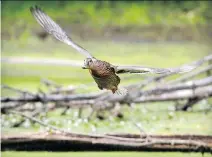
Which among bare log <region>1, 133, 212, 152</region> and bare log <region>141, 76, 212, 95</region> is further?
bare log <region>141, 76, 212, 95</region>

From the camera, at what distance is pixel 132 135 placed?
7.83 feet

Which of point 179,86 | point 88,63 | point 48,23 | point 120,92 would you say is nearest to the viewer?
point 88,63

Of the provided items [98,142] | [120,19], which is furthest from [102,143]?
[120,19]

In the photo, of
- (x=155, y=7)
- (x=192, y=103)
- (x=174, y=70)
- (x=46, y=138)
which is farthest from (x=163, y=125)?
(x=155, y=7)

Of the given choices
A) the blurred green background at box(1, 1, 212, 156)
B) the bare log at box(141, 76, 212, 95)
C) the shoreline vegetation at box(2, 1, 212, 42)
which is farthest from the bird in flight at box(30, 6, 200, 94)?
the shoreline vegetation at box(2, 1, 212, 42)

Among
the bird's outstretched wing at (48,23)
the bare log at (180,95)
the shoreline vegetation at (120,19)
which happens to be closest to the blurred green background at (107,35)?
the shoreline vegetation at (120,19)

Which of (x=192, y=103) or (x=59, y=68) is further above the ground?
(x=59, y=68)

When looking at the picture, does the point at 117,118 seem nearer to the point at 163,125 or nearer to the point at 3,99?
the point at 163,125

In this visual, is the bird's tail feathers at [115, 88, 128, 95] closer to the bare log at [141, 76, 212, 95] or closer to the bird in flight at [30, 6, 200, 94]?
the bird in flight at [30, 6, 200, 94]

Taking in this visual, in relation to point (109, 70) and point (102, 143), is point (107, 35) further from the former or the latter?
point (109, 70)

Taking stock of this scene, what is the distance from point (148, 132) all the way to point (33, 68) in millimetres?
1691

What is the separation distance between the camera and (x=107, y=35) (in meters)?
4.73

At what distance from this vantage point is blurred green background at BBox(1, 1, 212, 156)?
3967 mm

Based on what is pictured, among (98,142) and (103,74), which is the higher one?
(103,74)
